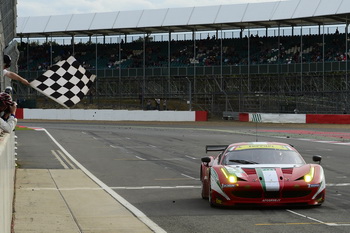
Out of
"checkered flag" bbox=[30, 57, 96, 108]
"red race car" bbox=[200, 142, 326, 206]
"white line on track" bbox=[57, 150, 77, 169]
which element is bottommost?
"white line on track" bbox=[57, 150, 77, 169]

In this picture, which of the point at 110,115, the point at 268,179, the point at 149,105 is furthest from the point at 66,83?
the point at 110,115

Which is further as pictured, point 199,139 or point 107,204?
point 199,139

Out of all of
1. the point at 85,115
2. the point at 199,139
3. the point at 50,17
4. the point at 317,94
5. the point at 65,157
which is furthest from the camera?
the point at 50,17

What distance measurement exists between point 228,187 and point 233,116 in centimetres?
4614

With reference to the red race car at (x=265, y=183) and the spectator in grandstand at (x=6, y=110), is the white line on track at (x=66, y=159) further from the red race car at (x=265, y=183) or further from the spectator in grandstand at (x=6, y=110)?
the spectator in grandstand at (x=6, y=110)

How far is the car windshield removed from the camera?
499 inches

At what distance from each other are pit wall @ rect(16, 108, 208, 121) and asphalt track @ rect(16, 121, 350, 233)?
19727 mm

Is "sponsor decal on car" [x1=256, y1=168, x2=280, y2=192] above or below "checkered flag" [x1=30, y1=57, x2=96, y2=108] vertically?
below

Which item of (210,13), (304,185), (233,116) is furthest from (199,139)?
(210,13)

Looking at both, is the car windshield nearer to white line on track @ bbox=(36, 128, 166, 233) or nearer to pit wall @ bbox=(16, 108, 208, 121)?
white line on track @ bbox=(36, 128, 166, 233)

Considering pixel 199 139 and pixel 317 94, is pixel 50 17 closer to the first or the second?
pixel 317 94

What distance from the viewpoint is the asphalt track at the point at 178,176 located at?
33.9 ft

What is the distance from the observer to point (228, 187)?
460 inches

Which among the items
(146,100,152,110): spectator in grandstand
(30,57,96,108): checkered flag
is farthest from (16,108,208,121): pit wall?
(30,57,96,108): checkered flag
